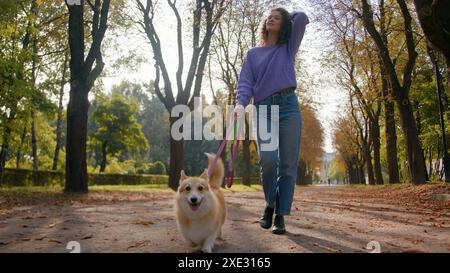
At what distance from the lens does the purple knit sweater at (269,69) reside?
5148mm

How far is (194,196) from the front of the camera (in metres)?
4.12

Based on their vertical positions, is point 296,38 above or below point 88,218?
above

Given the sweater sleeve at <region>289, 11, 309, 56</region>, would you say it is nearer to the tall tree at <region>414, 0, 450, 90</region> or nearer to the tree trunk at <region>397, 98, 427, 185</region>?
the tall tree at <region>414, 0, 450, 90</region>

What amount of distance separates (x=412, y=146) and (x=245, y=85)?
1350 centimetres

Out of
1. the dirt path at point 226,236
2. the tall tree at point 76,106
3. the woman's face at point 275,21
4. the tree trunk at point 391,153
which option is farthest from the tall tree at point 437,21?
the tree trunk at point 391,153

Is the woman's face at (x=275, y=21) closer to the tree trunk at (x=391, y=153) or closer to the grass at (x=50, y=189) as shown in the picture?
the grass at (x=50, y=189)

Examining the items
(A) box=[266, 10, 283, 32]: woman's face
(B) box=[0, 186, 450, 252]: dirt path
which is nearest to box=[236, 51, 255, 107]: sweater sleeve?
(A) box=[266, 10, 283, 32]: woman's face

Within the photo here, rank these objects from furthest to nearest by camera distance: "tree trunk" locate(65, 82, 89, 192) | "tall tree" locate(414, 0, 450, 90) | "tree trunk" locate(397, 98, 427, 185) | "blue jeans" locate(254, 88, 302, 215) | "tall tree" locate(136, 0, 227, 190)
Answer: "tall tree" locate(136, 0, 227, 190) → "tree trunk" locate(397, 98, 427, 185) → "tree trunk" locate(65, 82, 89, 192) → "tall tree" locate(414, 0, 450, 90) → "blue jeans" locate(254, 88, 302, 215)

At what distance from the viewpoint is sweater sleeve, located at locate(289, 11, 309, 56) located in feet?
17.3

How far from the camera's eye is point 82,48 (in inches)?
577

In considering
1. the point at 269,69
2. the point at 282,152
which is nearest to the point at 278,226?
the point at 282,152
